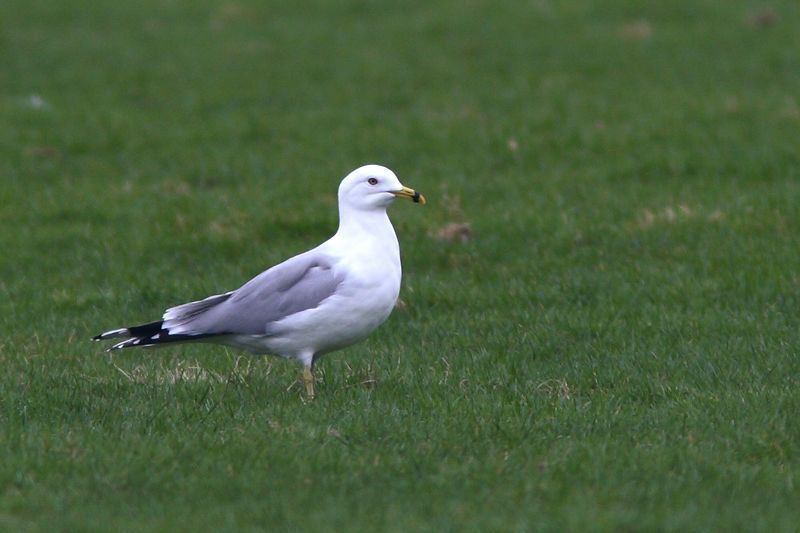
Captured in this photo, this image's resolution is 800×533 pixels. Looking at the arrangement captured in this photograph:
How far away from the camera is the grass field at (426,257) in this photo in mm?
5996

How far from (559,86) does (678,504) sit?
11.3 metres

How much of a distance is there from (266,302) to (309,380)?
0.51 metres

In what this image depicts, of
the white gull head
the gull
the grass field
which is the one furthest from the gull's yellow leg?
the white gull head

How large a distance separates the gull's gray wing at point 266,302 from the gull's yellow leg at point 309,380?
0.33m

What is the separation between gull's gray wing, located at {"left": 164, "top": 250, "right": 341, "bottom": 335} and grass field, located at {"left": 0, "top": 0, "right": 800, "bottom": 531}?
1.14 feet

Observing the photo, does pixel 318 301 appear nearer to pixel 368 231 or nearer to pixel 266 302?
pixel 266 302

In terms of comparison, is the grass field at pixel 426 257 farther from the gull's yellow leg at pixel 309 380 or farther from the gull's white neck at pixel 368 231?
→ the gull's white neck at pixel 368 231

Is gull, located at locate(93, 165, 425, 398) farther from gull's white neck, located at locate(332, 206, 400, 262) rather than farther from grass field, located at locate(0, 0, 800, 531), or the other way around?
grass field, located at locate(0, 0, 800, 531)

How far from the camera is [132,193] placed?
1271cm

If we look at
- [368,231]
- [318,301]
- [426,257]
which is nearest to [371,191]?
[368,231]

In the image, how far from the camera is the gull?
24.6 feet

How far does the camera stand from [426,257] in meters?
11.0

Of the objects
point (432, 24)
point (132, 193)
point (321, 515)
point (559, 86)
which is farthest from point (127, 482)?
point (432, 24)

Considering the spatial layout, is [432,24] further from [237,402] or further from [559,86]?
[237,402]
